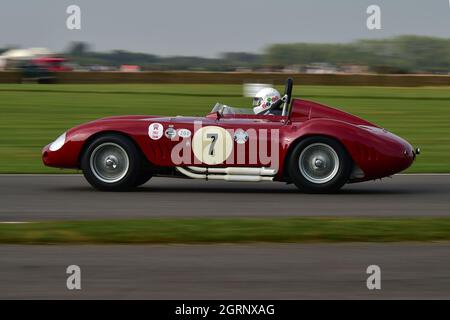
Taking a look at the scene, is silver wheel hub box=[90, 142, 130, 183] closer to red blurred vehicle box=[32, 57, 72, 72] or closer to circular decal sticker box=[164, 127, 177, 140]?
circular decal sticker box=[164, 127, 177, 140]

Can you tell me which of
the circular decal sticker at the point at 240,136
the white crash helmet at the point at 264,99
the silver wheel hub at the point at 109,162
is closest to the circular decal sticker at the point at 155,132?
the silver wheel hub at the point at 109,162

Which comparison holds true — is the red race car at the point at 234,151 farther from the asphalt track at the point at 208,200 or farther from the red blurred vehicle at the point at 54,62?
the red blurred vehicle at the point at 54,62

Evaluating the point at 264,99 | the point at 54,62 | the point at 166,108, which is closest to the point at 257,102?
the point at 264,99

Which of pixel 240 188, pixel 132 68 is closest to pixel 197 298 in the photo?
pixel 240 188

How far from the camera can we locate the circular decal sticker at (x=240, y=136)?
36.1 ft

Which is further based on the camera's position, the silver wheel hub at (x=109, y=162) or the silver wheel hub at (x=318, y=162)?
the silver wheel hub at (x=109, y=162)

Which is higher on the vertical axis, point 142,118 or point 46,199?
point 142,118

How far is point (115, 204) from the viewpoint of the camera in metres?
10.2

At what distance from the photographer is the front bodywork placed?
11000 millimetres

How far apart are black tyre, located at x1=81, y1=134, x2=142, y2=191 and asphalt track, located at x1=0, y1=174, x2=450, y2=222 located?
17 centimetres

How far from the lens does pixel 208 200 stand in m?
10.6

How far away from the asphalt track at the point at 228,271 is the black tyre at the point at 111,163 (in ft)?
12.8
